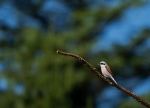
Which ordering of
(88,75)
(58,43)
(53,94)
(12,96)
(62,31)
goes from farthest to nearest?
(62,31) < (88,75) < (58,43) < (12,96) < (53,94)

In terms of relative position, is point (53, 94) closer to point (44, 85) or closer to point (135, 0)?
point (44, 85)

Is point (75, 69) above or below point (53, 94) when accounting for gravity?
above

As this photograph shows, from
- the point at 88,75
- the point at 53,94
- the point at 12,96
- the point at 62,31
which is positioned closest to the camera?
the point at 53,94

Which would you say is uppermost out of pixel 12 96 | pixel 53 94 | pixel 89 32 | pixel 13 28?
pixel 13 28

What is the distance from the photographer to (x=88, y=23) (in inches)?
718

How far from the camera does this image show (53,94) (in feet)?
39.4

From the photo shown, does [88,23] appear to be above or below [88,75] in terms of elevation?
above

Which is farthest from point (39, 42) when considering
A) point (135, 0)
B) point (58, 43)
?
point (135, 0)

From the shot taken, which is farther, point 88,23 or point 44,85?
point 88,23

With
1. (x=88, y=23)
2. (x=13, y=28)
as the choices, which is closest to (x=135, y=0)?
(x=88, y=23)

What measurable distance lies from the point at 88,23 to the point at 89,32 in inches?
15.8

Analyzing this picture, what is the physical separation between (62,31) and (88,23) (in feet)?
3.65

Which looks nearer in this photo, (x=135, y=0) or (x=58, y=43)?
(x=58, y=43)

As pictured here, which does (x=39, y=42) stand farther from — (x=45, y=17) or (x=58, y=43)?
(x=45, y=17)
